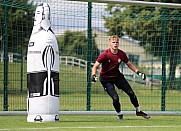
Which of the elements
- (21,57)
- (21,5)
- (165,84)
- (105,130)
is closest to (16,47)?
(21,57)

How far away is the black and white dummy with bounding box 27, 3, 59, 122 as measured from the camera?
11781 mm

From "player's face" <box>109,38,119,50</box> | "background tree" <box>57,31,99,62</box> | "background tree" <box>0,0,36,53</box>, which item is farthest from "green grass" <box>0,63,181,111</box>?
"player's face" <box>109,38,119,50</box>

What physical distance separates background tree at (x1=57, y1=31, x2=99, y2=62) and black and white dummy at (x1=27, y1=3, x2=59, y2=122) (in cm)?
502

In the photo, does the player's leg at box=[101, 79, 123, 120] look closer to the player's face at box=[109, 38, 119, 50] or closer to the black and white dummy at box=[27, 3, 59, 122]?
the player's face at box=[109, 38, 119, 50]

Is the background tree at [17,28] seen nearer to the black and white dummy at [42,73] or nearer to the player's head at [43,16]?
the player's head at [43,16]

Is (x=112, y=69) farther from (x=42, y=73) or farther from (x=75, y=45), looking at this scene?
(x=75, y=45)

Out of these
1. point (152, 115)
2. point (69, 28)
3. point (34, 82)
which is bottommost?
point (152, 115)

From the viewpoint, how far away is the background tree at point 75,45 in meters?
18.1

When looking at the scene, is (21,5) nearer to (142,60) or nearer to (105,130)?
(105,130)

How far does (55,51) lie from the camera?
1198cm

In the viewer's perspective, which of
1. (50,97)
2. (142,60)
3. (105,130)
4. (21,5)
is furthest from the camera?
(142,60)

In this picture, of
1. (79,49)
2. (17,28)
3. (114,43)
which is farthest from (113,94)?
(79,49)

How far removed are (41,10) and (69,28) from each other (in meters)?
4.53

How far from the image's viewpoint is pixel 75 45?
19.8 meters
